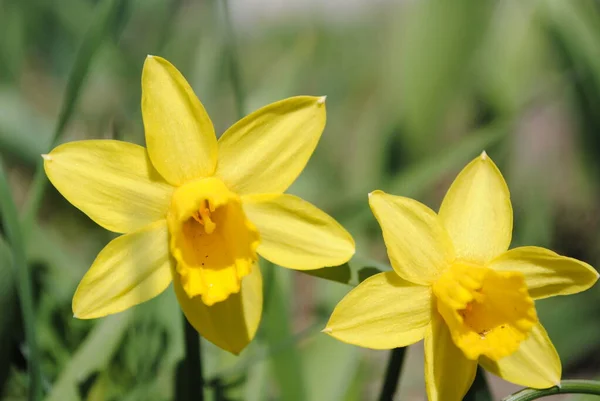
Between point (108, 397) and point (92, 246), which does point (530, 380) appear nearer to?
point (108, 397)

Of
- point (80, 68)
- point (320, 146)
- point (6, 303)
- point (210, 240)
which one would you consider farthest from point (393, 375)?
point (320, 146)

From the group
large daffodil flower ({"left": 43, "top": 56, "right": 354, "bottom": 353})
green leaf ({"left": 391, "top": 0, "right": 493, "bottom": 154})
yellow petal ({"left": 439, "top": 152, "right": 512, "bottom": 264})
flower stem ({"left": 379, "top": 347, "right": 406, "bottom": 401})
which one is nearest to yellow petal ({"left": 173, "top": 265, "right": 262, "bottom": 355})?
large daffodil flower ({"left": 43, "top": 56, "right": 354, "bottom": 353})

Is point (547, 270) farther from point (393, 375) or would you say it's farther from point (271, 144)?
point (271, 144)

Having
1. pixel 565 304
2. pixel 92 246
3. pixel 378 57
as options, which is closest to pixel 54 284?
pixel 92 246

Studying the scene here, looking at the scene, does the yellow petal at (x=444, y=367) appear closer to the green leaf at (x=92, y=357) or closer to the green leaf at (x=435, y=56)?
the green leaf at (x=92, y=357)

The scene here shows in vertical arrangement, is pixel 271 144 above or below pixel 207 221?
above

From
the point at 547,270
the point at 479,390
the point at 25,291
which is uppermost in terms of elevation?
the point at 547,270

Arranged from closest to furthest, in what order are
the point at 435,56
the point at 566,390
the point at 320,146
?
the point at 566,390, the point at 435,56, the point at 320,146

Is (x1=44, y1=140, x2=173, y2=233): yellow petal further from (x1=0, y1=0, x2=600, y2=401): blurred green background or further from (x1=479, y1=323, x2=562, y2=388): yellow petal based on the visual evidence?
(x1=479, y1=323, x2=562, y2=388): yellow petal
